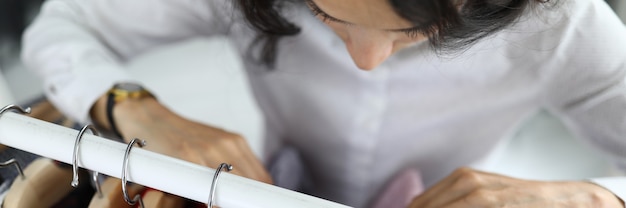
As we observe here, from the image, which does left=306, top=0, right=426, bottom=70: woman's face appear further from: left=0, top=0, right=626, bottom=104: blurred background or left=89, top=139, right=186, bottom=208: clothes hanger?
left=0, top=0, right=626, bottom=104: blurred background

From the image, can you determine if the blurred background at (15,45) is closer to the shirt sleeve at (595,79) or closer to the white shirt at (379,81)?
the white shirt at (379,81)

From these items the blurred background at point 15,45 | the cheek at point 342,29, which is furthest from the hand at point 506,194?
the blurred background at point 15,45

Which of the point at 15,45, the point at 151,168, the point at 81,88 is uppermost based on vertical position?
the point at 151,168

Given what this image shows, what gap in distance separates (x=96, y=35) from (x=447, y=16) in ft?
1.62

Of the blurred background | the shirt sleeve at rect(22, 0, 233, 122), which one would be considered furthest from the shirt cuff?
the blurred background

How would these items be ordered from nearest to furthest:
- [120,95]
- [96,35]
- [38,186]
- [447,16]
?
[447,16] → [38,186] → [120,95] → [96,35]

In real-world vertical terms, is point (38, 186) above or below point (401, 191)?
above

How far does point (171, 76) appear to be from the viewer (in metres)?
1.37

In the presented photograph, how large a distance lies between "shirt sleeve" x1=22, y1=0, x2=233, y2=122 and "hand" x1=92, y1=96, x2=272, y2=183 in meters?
0.06

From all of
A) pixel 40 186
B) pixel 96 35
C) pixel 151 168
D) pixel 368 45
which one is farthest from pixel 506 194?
pixel 96 35

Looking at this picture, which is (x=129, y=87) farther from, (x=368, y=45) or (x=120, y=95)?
(x=368, y=45)

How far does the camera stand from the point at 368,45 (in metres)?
0.44

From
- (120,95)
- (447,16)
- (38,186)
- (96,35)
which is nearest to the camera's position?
(447,16)

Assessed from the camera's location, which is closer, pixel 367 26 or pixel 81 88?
pixel 367 26
